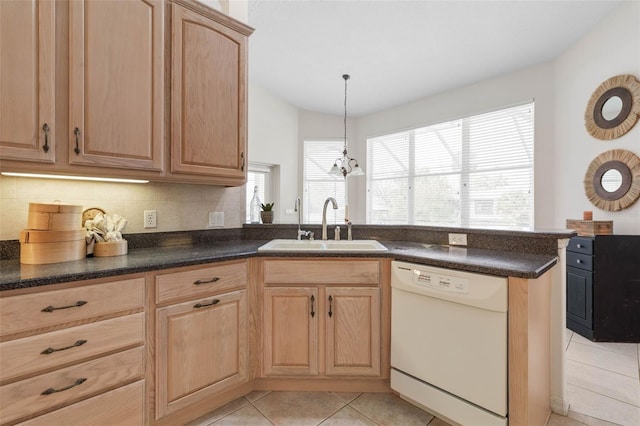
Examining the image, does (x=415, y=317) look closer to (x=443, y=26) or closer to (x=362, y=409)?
(x=362, y=409)

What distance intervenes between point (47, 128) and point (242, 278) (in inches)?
45.7

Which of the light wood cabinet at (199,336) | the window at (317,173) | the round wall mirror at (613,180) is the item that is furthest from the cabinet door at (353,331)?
the window at (317,173)

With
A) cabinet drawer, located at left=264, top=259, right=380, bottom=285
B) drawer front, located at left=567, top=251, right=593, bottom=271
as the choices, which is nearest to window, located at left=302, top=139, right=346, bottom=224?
drawer front, located at left=567, top=251, right=593, bottom=271

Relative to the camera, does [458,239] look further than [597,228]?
No

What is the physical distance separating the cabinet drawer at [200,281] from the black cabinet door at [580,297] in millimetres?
2979

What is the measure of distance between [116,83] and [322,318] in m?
1.70

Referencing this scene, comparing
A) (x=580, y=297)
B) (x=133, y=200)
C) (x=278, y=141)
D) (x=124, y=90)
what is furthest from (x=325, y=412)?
(x=278, y=141)

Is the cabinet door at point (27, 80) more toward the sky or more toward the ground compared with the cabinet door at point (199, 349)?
more toward the sky

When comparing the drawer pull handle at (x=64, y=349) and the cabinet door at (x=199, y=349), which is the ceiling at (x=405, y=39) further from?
the drawer pull handle at (x=64, y=349)

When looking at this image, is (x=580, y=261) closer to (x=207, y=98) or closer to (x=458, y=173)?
(x=458, y=173)

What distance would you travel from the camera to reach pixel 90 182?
1.68 m

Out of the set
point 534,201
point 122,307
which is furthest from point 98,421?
point 534,201

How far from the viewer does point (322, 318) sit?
5.59ft

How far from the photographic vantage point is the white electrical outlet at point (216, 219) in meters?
2.17
